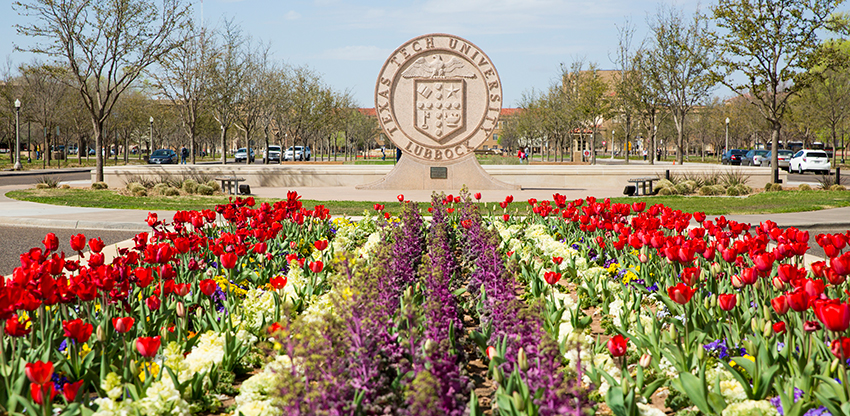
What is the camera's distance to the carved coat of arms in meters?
20.6

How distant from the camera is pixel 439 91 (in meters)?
20.7

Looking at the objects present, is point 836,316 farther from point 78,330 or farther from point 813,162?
point 813,162

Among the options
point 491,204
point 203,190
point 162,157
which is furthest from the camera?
point 162,157

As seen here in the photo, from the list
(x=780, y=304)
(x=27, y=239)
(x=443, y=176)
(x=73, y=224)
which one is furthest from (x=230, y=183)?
(x=780, y=304)

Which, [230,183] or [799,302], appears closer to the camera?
[799,302]

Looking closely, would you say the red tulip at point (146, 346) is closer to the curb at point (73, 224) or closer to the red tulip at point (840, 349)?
the red tulip at point (840, 349)

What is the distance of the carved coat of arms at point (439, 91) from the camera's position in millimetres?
20609

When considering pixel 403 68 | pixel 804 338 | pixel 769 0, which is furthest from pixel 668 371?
pixel 769 0

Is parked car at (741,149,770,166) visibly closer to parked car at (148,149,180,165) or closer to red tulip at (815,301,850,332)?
parked car at (148,149,180,165)

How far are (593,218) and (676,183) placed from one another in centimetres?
1514

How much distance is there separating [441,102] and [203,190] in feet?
25.0

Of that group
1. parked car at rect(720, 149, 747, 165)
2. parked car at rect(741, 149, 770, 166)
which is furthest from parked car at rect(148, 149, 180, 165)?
parked car at rect(720, 149, 747, 165)

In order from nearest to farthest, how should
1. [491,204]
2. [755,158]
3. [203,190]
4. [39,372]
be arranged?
[39,372] → [491,204] → [203,190] → [755,158]

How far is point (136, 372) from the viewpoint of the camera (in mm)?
3158
